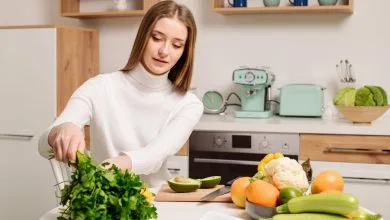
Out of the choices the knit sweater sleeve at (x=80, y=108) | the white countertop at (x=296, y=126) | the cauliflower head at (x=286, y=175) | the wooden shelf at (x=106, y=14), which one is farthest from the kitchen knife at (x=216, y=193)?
the wooden shelf at (x=106, y=14)

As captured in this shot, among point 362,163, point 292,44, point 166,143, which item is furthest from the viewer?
point 292,44

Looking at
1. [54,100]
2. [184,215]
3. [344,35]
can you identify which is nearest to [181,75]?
[184,215]

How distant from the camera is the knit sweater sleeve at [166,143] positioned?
1.86 m

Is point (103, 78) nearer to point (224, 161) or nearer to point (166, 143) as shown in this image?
point (166, 143)

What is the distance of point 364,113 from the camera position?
3150 millimetres

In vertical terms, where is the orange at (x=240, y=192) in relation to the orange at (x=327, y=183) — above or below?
below

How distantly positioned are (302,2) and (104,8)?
4.67ft

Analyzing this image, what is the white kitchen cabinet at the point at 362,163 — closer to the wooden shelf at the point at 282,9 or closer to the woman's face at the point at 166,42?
the wooden shelf at the point at 282,9

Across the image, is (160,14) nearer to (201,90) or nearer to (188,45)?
(188,45)

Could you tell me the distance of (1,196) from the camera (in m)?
3.66

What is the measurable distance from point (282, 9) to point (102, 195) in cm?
250

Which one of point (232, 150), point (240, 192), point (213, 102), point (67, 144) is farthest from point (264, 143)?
point (67, 144)

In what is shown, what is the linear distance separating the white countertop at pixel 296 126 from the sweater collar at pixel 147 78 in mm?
1056

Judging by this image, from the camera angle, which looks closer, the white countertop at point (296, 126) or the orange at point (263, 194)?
the orange at point (263, 194)
